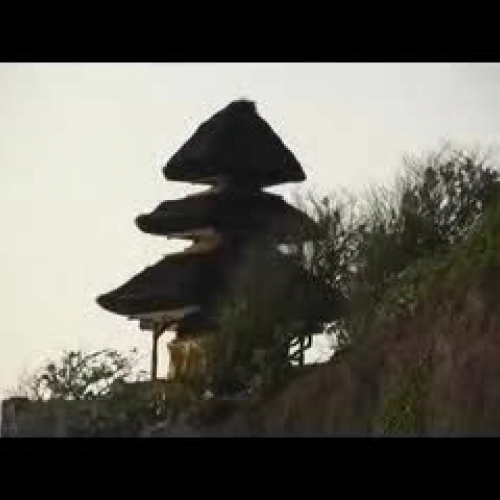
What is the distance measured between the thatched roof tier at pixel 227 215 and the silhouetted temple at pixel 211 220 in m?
0.02

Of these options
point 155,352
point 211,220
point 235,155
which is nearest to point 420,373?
point 211,220

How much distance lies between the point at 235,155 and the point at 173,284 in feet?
10.5

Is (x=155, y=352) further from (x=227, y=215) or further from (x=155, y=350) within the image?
(x=227, y=215)

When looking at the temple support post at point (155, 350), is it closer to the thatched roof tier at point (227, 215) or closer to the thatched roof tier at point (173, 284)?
the thatched roof tier at point (173, 284)

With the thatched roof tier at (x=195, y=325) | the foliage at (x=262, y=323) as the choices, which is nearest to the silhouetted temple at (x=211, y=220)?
the thatched roof tier at (x=195, y=325)

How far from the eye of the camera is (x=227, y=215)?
1085 inches

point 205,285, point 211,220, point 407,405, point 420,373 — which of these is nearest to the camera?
point 407,405

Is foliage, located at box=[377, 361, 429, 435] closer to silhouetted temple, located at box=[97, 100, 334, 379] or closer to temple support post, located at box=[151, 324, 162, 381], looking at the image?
silhouetted temple, located at box=[97, 100, 334, 379]

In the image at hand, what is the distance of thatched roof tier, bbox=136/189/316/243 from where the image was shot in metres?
27.3

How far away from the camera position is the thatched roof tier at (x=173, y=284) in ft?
87.3
